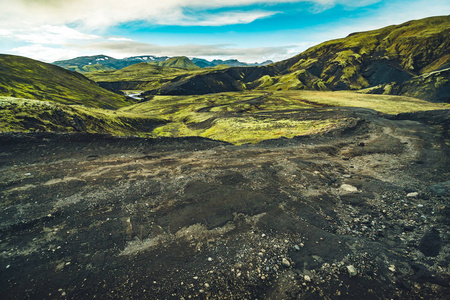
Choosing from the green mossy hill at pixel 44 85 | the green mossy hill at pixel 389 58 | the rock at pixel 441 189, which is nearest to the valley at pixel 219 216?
the rock at pixel 441 189

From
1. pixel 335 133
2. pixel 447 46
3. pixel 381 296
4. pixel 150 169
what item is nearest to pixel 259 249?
pixel 381 296

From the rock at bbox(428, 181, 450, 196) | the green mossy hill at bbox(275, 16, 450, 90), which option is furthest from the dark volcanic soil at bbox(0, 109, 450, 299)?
the green mossy hill at bbox(275, 16, 450, 90)

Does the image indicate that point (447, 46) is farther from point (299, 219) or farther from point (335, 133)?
point (299, 219)

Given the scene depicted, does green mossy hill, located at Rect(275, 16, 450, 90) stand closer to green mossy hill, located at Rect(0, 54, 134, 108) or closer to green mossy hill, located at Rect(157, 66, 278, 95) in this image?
green mossy hill, located at Rect(157, 66, 278, 95)

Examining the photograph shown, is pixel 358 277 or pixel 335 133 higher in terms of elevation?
pixel 335 133

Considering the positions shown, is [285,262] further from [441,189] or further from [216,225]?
[441,189]

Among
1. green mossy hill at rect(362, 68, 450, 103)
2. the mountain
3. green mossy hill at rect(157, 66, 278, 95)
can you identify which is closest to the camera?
green mossy hill at rect(362, 68, 450, 103)
